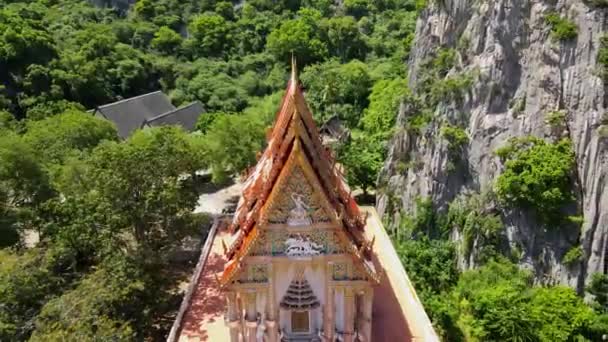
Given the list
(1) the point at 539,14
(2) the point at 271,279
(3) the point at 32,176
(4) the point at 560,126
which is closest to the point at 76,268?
(3) the point at 32,176

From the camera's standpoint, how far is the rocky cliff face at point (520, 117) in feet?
73.8

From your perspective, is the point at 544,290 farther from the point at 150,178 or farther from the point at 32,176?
the point at 32,176

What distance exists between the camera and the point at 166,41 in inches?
2594

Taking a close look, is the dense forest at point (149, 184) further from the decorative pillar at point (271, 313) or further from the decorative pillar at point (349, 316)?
the decorative pillar at point (349, 316)

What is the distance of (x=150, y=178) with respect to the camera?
23984 mm

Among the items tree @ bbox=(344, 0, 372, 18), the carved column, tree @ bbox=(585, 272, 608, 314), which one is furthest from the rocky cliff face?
tree @ bbox=(344, 0, 372, 18)

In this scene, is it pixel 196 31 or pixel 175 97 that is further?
pixel 196 31

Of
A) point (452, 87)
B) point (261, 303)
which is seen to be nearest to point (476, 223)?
Answer: point (452, 87)

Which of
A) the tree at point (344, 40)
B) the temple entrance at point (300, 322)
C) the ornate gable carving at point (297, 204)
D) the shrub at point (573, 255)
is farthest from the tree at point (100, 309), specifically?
the tree at point (344, 40)

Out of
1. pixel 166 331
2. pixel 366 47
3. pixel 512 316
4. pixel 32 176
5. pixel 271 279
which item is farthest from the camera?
pixel 366 47

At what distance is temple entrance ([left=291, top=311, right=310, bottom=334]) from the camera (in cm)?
1883

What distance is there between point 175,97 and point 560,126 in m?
44.3

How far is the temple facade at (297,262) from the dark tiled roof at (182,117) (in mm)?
30759

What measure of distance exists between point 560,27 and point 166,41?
5289 cm
